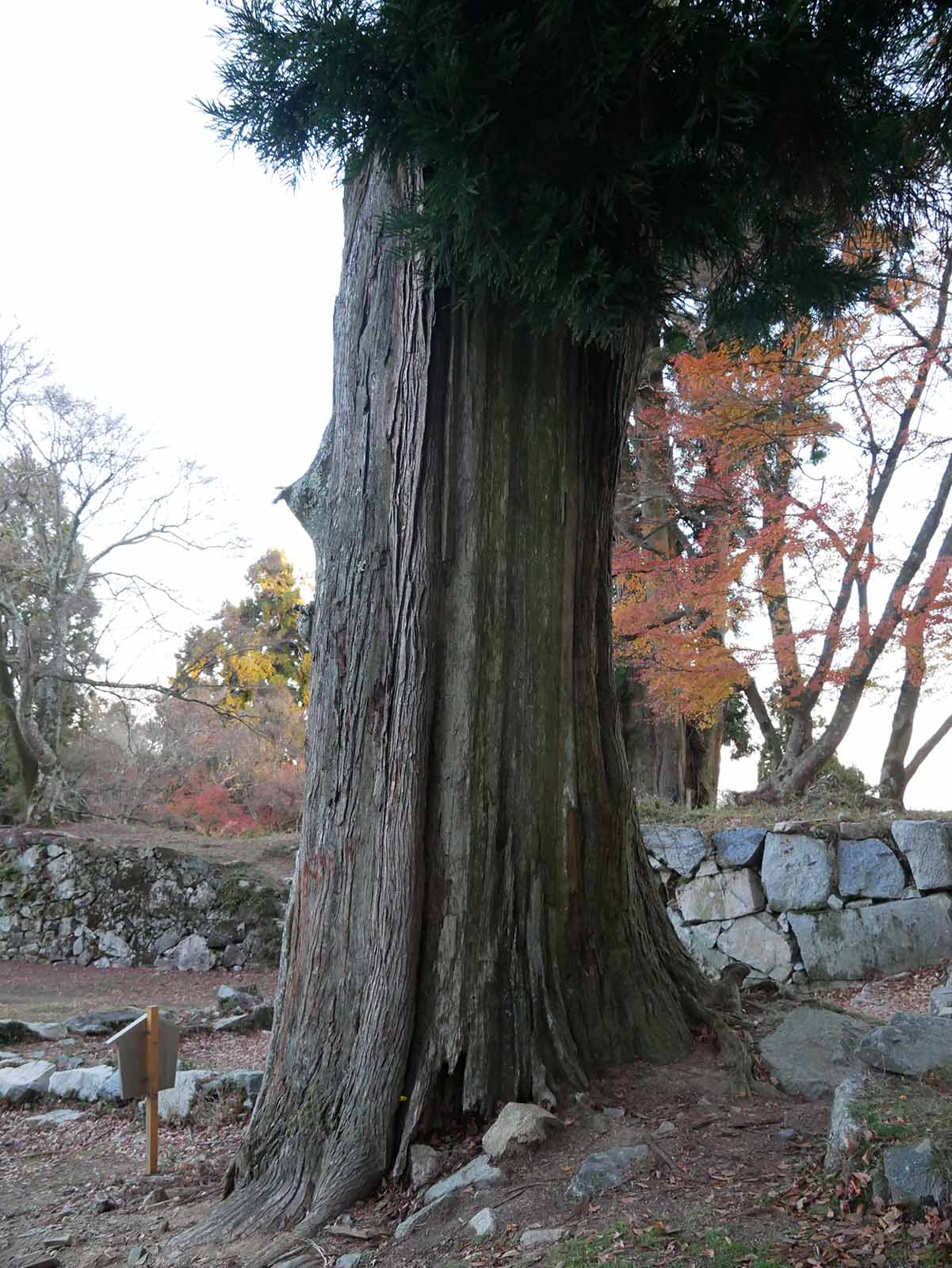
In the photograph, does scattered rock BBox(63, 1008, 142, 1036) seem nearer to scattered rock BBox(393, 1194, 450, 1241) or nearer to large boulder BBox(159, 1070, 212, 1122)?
large boulder BBox(159, 1070, 212, 1122)

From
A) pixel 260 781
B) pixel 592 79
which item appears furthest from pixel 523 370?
pixel 260 781

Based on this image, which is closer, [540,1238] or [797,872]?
[540,1238]

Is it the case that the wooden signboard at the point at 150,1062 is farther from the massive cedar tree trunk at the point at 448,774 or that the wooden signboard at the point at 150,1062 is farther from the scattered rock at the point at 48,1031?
the scattered rock at the point at 48,1031

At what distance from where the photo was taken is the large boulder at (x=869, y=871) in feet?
29.7

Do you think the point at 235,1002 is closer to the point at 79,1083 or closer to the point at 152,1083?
the point at 79,1083

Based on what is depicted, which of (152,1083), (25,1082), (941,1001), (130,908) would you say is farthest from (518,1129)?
(130,908)

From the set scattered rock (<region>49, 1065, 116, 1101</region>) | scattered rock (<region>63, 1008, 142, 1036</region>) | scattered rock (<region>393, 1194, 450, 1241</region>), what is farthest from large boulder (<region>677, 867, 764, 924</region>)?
scattered rock (<region>393, 1194, 450, 1241</region>)

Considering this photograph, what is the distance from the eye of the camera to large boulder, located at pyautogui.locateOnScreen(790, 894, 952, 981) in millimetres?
8805

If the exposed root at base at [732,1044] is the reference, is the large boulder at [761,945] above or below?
below

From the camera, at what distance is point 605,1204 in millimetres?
3049

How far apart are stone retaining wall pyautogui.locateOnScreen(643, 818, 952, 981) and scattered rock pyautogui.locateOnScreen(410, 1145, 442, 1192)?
19.4 ft

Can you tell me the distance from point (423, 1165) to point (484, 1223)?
54 centimetres

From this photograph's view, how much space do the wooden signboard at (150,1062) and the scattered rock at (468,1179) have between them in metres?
1.89

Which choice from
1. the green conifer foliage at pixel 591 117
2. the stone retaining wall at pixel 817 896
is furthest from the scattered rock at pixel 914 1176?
the stone retaining wall at pixel 817 896
